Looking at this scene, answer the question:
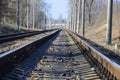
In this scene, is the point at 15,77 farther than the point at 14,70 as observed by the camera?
No

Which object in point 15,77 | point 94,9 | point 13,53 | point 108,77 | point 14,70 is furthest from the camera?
point 94,9

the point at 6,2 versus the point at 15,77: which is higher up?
the point at 6,2

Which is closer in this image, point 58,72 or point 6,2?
point 58,72

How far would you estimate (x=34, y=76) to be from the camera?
368 inches

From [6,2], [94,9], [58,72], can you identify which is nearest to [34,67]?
[58,72]

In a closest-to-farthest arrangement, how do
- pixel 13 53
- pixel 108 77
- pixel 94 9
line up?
pixel 108 77
pixel 13 53
pixel 94 9

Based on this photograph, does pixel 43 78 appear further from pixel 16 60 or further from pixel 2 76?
pixel 16 60

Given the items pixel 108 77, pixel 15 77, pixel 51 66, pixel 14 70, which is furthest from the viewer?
pixel 51 66

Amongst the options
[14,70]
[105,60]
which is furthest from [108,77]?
[14,70]

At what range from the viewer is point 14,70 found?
10234mm

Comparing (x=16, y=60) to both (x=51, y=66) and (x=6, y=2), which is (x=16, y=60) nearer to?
(x=51, y=66)

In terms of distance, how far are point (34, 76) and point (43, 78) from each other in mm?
317

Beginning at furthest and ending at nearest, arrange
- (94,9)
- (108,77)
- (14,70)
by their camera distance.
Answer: (94,9), (14,70), (108,77)

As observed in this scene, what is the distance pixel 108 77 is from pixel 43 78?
1.77 m
